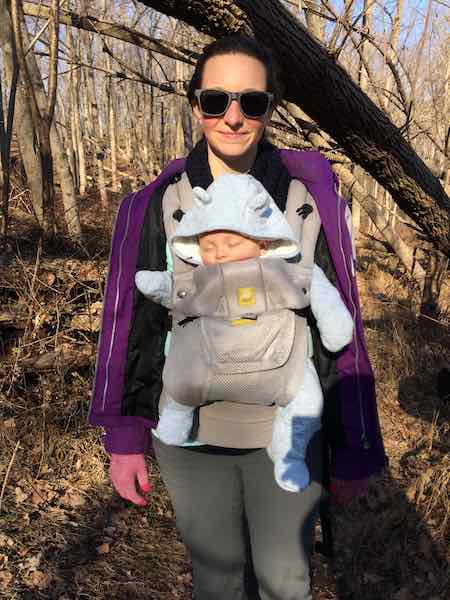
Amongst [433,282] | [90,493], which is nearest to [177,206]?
[90,493]

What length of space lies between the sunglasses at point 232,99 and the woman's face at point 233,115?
0.01 metres

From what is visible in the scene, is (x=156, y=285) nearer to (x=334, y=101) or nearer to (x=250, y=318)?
(x=250, y=318)

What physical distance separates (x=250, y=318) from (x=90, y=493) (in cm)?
279

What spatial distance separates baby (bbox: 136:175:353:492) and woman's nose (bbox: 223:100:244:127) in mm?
173

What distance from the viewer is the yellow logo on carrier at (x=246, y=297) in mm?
1260

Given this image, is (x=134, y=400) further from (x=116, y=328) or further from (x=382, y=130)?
(x=382, y=130)

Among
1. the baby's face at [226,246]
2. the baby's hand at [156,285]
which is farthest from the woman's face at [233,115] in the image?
the baby's hand at [156,285]

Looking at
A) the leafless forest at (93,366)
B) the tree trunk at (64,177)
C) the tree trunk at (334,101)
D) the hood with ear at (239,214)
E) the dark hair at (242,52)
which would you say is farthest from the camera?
the tree trunk at (64,177)

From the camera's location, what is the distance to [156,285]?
1.34 meters

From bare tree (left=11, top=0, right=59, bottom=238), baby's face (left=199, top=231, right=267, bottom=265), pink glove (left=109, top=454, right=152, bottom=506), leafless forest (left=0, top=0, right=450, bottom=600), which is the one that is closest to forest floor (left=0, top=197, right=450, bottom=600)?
leafless forest (left=0, top=0, right=450, bottom=600)

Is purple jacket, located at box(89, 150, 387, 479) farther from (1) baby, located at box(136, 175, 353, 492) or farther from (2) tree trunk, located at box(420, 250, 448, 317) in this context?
(2) tree trunk, located at box(420, 250, 448, 317)

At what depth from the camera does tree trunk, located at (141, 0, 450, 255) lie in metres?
2.34

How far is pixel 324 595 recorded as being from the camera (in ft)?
8.80

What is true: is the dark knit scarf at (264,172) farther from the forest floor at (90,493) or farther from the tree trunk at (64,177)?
the tree trunk at (64,177)
